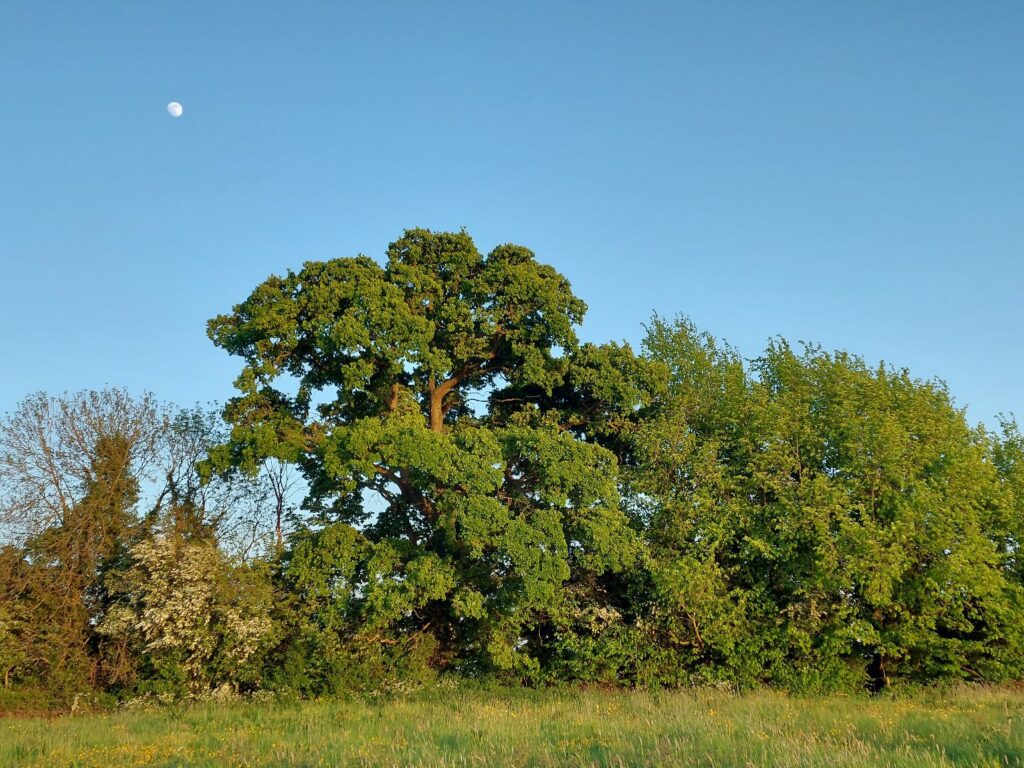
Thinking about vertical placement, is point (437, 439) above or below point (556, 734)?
above

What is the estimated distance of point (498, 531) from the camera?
22.9 meters

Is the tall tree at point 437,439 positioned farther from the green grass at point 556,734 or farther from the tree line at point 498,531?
the green grass at point 556,734

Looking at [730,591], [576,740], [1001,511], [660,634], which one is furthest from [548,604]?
[1001,511]

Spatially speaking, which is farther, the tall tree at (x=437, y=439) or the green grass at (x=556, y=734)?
the tall tree at (x=437, y=439)

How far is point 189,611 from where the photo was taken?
951 inches

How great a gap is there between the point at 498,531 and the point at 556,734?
10.3 metres

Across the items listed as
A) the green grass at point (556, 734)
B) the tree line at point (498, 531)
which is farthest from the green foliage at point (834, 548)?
the green grass at point (556, 734)

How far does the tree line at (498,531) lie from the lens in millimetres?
23984

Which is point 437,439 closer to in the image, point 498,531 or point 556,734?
point 498,531

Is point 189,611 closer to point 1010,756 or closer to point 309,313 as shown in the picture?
point 309,313

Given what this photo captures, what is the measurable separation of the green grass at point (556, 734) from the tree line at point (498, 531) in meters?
3.58

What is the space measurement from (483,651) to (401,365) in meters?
10.2

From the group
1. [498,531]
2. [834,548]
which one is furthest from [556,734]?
[834,548]

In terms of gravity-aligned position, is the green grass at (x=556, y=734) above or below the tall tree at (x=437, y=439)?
below
